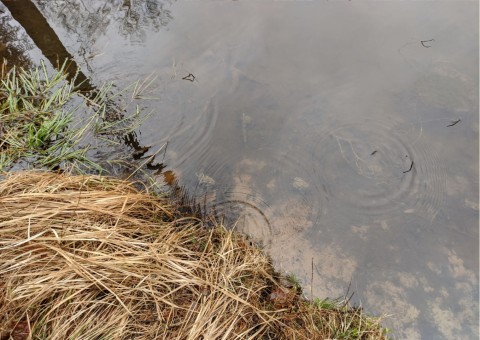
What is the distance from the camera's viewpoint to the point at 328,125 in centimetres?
323

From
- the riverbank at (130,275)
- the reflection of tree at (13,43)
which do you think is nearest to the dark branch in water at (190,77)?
the riverbank at (130,275)

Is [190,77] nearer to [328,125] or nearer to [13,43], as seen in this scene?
[328,125]

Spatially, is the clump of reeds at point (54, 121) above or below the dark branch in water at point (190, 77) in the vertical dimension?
above

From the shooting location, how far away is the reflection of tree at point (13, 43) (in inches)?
146

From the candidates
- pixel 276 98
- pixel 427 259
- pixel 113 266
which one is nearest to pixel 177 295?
pixel 113 266

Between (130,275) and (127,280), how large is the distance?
4cm

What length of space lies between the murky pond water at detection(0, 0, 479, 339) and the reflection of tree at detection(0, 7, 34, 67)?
0.14 metres

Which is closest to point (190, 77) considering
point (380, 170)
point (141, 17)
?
point (141, 17)

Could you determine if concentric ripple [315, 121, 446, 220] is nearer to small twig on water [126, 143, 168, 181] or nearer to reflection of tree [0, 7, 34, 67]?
small twig on water [126, 143, 168, 181]

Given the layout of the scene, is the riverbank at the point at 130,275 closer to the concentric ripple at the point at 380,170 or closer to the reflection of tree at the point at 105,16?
the concentric ripple at the point at 380,170

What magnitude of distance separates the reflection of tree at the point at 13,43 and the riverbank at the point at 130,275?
5.41ft

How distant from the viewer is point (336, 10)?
407 centimetres

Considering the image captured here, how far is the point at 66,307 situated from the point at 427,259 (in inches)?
92.3

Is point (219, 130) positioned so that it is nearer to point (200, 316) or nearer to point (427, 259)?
point (200, 316)
